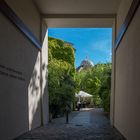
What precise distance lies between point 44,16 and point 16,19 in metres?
3.30

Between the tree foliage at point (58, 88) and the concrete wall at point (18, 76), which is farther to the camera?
the tree foliage at point (58, 88)

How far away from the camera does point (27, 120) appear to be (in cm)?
621

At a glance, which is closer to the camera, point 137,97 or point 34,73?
point 137,97

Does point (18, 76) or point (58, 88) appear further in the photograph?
point (58, 88)

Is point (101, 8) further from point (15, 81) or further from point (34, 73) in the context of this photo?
point (15, 81)

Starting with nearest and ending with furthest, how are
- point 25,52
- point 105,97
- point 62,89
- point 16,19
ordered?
point 16,19 < point 25,52 < point 62,89 < point 105,97

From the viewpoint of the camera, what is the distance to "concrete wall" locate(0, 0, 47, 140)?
14.4 ft

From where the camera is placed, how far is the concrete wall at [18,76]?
4398 millimetres

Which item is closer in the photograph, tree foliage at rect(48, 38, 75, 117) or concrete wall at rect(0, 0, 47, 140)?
concrete wall at rect(0, 0, 47, 140)

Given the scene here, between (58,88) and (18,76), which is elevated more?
(18,76)

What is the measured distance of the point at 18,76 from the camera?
5379 mm

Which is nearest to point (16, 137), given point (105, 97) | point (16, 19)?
point (16, 19)

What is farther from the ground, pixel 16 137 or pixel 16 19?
pixel 16 19

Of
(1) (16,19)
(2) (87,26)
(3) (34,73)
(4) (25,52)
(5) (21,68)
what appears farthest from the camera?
(2) (87,26)
